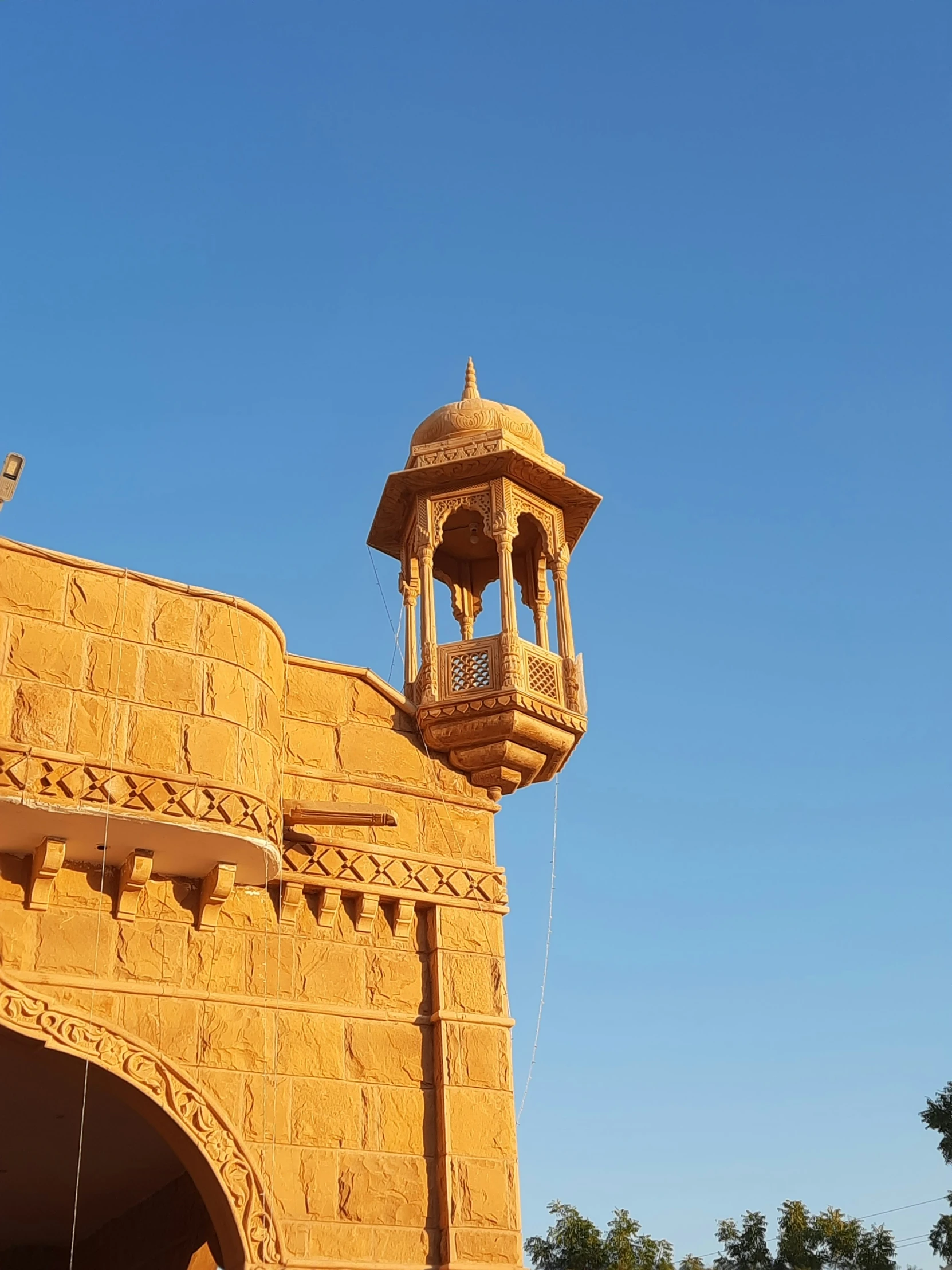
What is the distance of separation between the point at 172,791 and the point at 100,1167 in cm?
555

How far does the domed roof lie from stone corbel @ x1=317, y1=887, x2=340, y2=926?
412cm

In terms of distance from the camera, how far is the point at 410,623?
1219cm

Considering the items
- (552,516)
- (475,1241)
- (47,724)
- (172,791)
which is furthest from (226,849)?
(552,516)

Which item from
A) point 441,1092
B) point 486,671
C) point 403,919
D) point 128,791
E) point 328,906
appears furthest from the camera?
point 486,671

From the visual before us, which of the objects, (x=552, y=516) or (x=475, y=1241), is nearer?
(x=475, y=1241)

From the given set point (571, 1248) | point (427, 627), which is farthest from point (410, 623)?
point (571, 1248)

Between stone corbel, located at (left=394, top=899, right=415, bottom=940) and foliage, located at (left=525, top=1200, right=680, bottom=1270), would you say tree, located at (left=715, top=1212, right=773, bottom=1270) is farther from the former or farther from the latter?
stone corbel, located at (left=394, top=899, right=415, bottom=940)

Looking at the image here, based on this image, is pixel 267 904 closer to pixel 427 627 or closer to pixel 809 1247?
pixel 427 627

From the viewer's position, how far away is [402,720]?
11.1 meters

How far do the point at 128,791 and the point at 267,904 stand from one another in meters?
1.48

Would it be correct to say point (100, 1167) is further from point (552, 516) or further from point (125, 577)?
point (552, 516)

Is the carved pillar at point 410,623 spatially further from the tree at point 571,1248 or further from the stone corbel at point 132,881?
the tree at point 571,1248

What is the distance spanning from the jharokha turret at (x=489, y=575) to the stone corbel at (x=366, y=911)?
144cm

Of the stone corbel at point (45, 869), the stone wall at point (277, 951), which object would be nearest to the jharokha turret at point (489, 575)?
the stone wall at point (277, 951)
